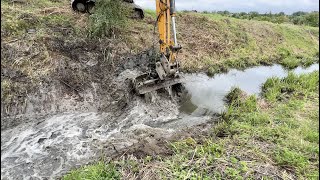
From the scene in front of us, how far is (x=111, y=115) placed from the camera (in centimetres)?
715

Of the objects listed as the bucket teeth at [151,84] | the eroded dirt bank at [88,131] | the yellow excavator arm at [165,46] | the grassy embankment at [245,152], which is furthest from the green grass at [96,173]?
the yellow excavator arm at [165,46]

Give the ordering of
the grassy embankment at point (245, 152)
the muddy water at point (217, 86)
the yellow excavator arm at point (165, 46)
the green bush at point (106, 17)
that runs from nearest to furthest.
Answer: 1. the grassy embankment at point (245, 152)
2. the yellow excavator arm at point (165, 46)
3. the muddy water at point (217, 86)
4. the green bush at point (106, 17)

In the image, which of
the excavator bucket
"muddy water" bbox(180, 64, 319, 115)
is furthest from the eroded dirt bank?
"muddy water" bbox(180, 64, 319, 115)

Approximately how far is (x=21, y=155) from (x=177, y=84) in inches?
162

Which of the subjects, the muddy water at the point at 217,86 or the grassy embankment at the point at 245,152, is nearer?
the grassy embankment at the point at 245,152

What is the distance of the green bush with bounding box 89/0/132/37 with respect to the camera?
29.6 feet

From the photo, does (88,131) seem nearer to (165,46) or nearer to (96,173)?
(96,173)

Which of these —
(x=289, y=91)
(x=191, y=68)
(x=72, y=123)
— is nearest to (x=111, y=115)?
(x=72, y=123)

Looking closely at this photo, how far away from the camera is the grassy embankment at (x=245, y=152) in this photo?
16.1 ft

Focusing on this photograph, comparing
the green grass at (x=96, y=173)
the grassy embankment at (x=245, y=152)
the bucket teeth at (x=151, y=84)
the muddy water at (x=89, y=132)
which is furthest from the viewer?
the bucket teeth at (x=151, y=84)

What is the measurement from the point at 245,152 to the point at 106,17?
5.60m

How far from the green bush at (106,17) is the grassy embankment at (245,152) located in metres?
4.16

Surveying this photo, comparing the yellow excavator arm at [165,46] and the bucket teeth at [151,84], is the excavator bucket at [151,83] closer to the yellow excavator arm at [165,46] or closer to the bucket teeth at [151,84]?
the bucket teeth at [151,84]

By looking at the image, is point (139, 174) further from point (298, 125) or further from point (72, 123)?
point (298, 125)
